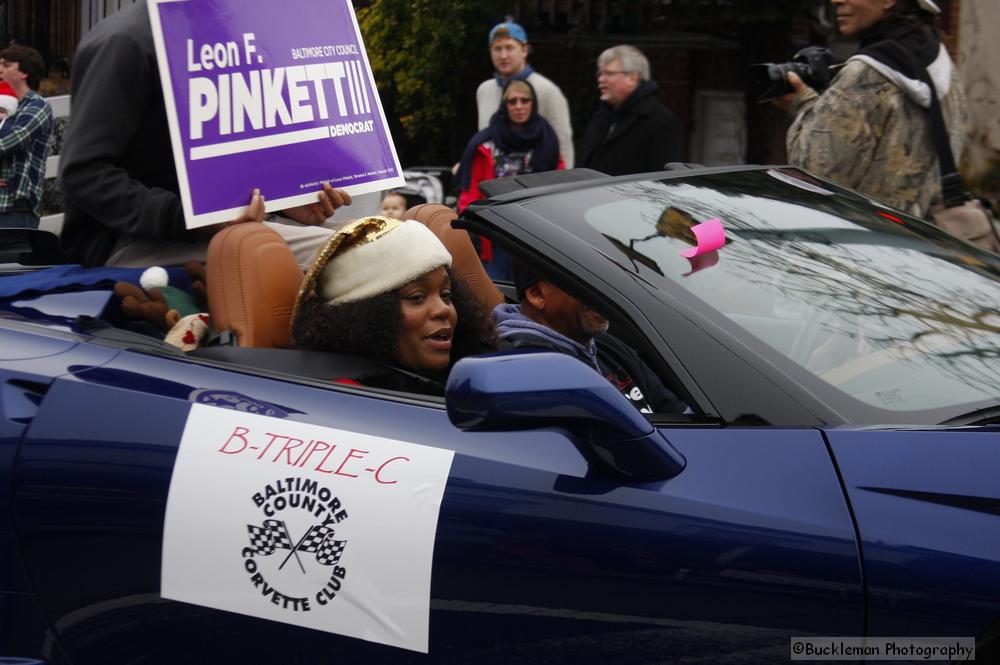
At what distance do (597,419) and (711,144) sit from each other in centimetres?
1214

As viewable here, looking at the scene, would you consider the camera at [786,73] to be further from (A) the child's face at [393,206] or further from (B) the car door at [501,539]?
(A) the child's face at [393,206]

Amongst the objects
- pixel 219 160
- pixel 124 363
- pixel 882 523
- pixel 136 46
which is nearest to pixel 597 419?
pixel 882 523

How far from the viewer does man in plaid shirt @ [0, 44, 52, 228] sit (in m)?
7.45

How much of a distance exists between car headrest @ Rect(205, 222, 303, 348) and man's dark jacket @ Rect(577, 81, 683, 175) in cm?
370

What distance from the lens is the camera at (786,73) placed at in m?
4.61

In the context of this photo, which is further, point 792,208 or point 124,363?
point 792,208

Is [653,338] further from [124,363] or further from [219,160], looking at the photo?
[219,160]

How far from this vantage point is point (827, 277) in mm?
2355

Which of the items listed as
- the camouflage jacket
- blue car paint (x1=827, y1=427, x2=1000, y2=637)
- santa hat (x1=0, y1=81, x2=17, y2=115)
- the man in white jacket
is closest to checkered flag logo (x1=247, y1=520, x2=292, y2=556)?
blue car paint (x1=827, y1=427, x2=1000, y2=637)

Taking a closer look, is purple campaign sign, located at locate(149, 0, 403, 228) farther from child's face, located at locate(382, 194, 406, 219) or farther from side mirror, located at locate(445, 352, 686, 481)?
child's face, located at locate(382, 194, 406, 219)

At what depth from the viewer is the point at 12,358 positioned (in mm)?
2428

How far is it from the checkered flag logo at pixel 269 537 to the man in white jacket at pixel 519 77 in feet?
16.2

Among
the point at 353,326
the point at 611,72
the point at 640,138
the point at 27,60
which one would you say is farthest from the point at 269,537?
the point at 27,60

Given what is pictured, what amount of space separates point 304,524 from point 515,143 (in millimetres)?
4981
